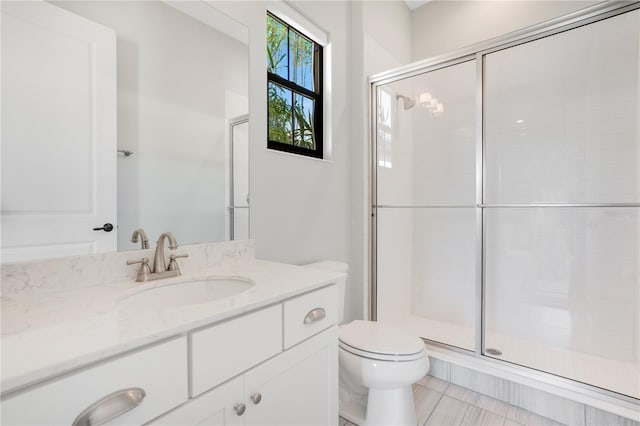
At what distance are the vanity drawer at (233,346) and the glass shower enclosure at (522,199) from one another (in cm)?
154

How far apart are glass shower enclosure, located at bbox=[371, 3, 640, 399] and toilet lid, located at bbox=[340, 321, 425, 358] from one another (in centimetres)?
68

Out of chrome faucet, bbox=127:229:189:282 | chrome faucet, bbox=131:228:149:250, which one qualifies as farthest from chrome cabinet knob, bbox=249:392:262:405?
chrome faucet, bbox=131:228:149:250

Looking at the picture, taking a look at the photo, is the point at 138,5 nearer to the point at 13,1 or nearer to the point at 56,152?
the point at 13,1

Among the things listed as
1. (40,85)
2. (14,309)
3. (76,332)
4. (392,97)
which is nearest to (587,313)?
(392,97)

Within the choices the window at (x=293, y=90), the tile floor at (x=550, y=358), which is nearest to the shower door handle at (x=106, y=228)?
the window at (x=293, y=90)

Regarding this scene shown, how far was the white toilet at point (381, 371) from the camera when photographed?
1.43m

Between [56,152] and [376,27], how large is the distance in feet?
7.21

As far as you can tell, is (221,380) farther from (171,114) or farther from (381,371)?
(171,114)

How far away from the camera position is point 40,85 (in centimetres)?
95

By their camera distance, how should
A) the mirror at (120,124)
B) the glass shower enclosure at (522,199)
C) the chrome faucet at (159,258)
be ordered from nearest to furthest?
the mirror at (120,124) → the chrome faucet at (159,258) → the glass shower enclosure at (522,199)

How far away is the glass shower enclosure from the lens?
80.4 inches

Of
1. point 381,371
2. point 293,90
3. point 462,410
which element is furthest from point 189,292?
point 462,410

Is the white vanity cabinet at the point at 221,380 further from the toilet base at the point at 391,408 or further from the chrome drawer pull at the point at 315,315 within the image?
the toilet base at the point at 391,408

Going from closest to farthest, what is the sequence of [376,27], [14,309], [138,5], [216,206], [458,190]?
[14,309] → [138,5] → [216,206] → [376,27] → [458,190]
